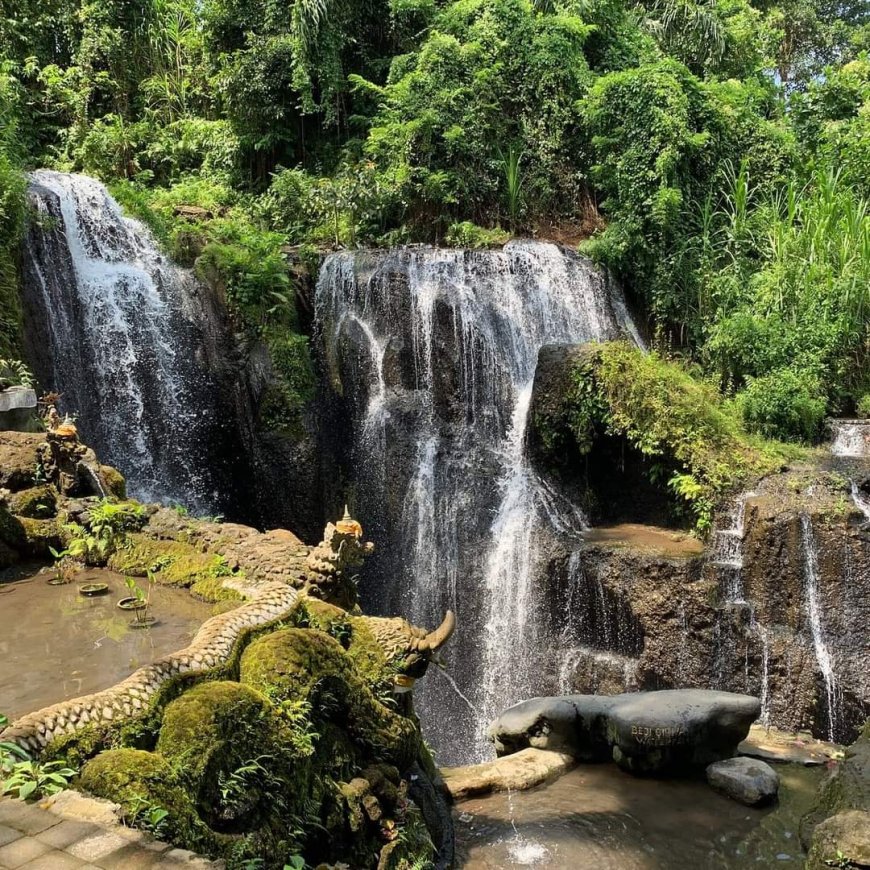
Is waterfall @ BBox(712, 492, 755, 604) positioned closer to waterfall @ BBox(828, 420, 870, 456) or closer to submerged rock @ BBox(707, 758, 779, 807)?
waterfall @ BBox(828, 420, 870, 456)

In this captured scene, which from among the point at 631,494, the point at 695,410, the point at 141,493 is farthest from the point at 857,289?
the point at 141,493

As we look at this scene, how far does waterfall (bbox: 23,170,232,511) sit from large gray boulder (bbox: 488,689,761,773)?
5949 millimetres

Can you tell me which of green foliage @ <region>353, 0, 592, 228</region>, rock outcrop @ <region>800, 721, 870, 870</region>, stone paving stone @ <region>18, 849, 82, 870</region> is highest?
green foliage @ <region>353, 0, 592, 228</region>

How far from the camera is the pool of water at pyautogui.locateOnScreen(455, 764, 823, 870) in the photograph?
6.29 metres

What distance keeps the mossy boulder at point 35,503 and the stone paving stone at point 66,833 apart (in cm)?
470

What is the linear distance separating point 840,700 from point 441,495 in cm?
580

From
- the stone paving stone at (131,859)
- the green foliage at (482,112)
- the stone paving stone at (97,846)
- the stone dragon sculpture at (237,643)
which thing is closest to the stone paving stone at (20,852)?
the stone paving stone at (97,846)

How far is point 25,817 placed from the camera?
3.06 metres

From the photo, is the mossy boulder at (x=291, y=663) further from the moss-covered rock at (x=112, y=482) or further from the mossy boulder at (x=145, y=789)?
the moss-covered rock at (x=112, y=482)

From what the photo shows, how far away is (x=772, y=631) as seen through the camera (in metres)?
9.67

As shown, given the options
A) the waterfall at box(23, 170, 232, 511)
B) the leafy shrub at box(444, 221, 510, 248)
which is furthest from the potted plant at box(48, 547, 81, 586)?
the leafy shrub at box(444, 221, 510, 248)

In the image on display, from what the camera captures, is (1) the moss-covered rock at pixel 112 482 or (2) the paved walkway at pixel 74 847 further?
(1) the moss-covered rock at pixel 112 482

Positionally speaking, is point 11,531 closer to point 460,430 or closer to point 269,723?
point 269,723

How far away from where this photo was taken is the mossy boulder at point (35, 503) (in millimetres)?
7133
